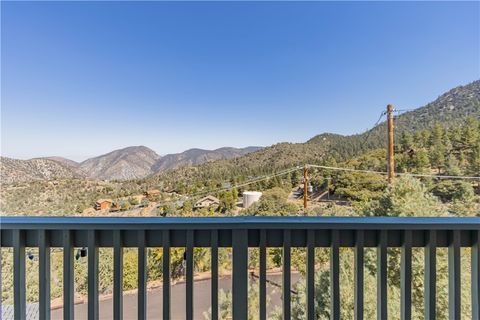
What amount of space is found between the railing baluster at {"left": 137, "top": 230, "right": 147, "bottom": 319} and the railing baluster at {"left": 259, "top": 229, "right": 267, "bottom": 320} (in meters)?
0.51

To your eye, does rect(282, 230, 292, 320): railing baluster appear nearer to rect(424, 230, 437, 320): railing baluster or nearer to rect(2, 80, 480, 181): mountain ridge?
rect(424, 230, 437, 320): railing baluster

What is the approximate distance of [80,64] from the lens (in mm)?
2434

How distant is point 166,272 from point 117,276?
0.21 m

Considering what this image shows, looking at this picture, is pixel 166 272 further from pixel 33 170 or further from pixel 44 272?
pixel 33 170

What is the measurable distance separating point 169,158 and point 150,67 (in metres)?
0.98

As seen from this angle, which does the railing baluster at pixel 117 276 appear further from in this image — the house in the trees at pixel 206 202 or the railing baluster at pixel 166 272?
the house in the trees at pixel 206 202

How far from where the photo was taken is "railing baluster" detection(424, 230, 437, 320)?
1.14m

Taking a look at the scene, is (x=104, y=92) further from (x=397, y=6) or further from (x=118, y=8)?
(x=397, y=6)

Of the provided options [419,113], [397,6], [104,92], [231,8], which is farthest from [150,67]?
[419,113]

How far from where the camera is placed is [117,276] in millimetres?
1141

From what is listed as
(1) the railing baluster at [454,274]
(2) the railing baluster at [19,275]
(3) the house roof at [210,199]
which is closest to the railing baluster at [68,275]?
(2) the railing baluster at [19,275]

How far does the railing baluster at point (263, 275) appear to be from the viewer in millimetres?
1141

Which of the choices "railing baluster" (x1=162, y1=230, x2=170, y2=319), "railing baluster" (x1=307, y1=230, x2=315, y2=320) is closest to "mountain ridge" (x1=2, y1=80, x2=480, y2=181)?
"railing baluster" (x1=162, y1=230, x2=170, y2=319)

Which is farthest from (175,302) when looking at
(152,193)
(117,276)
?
(152,193)
